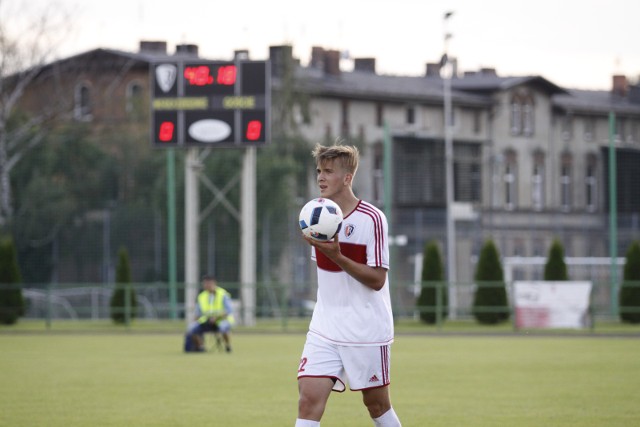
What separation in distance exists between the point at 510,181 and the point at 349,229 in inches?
2237

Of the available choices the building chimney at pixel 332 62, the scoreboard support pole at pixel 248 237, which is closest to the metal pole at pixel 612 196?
the scoreboard support pole at pixel 248 237

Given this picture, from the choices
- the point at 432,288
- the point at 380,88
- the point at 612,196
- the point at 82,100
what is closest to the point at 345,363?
the point at 432,288

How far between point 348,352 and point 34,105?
53.5 meters

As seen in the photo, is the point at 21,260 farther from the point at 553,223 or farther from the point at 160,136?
the point at 553,223

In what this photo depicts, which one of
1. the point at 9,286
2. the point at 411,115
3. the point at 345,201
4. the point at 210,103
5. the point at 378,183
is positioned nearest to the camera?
the point at 345,201

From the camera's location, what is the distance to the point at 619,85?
270ft

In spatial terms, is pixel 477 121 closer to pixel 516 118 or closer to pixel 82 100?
pixel 516 118

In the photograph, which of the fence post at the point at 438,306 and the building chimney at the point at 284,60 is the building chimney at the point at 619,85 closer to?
the building chimney at the point at 284,60

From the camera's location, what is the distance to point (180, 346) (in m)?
28.5

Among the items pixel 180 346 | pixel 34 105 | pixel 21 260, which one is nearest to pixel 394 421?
pixel 180 346

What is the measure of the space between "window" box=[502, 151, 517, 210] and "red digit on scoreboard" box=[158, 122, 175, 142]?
28382mm

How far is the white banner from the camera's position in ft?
109

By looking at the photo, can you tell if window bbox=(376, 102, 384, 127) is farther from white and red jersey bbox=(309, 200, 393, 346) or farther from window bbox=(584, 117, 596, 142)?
white and red jersey bbox=(309, 200, 393, 346)

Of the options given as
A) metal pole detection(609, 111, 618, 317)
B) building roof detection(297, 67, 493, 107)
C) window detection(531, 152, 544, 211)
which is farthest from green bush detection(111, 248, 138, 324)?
building roof detection(297, 67, 493, 107)
